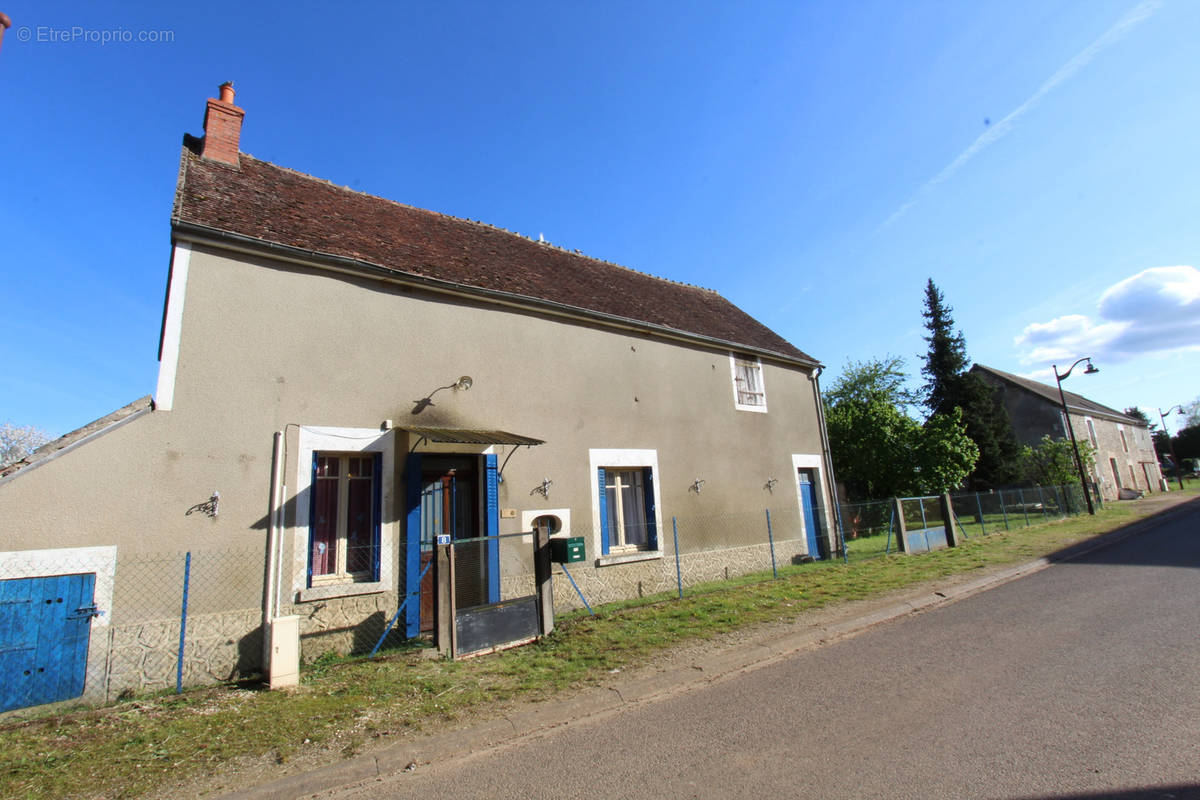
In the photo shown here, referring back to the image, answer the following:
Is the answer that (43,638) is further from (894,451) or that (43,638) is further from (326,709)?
(894,451)

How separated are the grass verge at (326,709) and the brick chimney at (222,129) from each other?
835 cm

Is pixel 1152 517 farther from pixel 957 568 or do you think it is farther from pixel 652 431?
pixel 652 431

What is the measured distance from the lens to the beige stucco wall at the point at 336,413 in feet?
20.5

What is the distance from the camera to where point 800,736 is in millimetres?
4109

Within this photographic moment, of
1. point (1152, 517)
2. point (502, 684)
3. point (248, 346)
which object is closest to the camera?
point (502, 684)

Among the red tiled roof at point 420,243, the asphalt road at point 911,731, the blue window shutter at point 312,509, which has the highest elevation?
the red tiled roof at point 420,243

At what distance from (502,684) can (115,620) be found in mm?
4327

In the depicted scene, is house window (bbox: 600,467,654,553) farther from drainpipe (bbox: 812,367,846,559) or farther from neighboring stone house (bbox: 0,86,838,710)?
drainpipe (bbox: 812,367,846,559)

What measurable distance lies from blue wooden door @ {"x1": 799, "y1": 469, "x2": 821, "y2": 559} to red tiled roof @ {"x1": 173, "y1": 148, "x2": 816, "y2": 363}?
3.32 metres

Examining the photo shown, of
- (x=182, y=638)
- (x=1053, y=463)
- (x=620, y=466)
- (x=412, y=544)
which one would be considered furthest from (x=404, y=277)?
(x=1053, y=463)

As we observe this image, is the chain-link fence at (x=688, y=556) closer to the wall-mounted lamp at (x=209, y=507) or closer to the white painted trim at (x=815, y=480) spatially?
the white painted trim at (x=815, y=480)

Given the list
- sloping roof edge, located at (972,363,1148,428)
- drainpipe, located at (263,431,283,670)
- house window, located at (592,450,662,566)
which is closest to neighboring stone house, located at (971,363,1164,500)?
sloping roof edge, located at (972,363,1148,428)

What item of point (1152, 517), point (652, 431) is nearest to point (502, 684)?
point (652, 431)

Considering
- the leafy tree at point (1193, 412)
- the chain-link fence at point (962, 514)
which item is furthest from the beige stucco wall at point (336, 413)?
the leafy tree at point (1193, 412)
